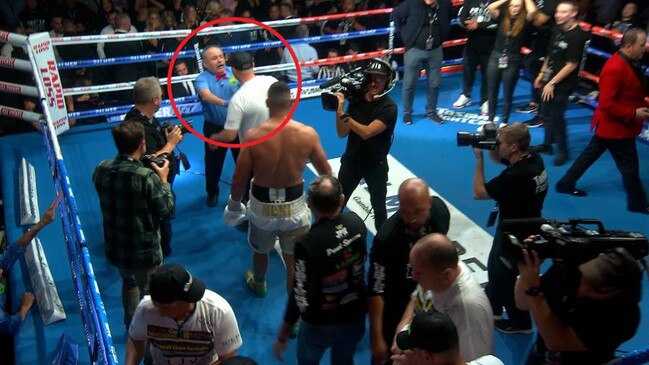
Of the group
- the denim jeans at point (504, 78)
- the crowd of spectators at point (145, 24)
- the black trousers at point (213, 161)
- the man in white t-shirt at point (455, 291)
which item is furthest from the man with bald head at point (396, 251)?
the crowd of spectators at point (145, 24)

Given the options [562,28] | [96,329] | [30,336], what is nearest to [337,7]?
[562,28]

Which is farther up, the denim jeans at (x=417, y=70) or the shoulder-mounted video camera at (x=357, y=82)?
the shoulder-mounted video camera at (x=357, y=82)

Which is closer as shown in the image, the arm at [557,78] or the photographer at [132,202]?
the photographer at [132,202]

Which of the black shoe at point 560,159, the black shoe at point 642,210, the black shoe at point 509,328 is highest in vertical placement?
the black shoe at point 560,159

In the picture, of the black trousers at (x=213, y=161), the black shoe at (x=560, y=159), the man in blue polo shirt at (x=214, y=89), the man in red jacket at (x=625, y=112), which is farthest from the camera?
the black shoe at (x=560, y=159)

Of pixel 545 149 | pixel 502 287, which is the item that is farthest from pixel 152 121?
pixel 545 149

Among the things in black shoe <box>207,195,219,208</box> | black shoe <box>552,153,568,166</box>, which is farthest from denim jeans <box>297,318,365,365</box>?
black shoe <box>552,153,568,166</box>

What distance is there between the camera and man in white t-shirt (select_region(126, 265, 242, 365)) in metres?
2.42

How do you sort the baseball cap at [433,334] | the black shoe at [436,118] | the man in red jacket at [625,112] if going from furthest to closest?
the black shoe at [436,118], the man in red jacket at [625,112], the baseball cap at [433,334]

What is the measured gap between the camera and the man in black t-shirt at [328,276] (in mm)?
2695

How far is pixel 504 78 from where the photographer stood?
6.53 m

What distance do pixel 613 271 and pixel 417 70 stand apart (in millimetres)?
4813

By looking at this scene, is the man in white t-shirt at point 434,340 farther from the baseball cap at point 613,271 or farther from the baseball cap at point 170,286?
the baseball cap at point 170,286

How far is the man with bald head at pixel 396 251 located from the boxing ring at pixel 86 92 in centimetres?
100
